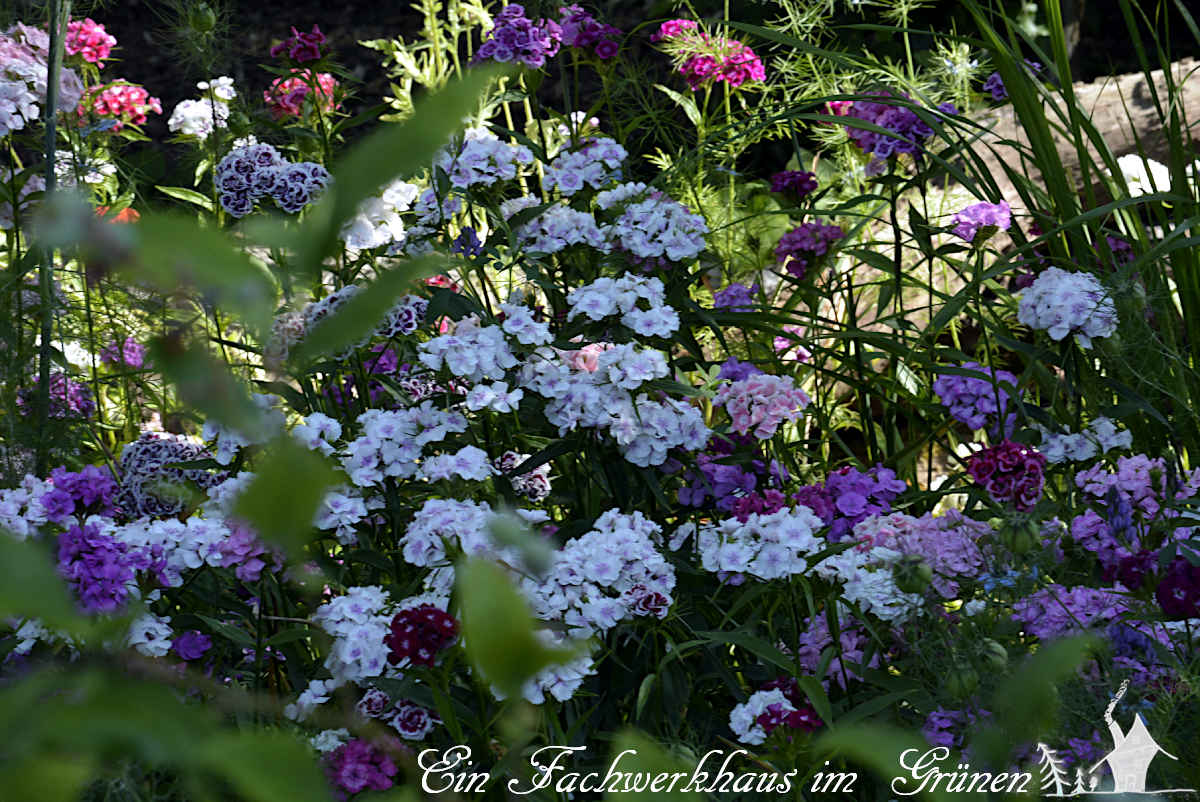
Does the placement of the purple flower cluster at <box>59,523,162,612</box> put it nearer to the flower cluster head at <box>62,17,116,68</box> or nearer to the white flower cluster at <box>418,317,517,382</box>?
the white flower cluster at <box>418,317,517,382</box>

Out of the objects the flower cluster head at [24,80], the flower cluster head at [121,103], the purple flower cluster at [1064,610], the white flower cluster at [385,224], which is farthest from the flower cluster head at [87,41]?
the purple flower cluster at [1064,610]

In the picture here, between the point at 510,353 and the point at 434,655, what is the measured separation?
0.58m

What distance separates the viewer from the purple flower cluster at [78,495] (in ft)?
5.24

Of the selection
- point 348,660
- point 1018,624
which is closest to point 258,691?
point 348,660

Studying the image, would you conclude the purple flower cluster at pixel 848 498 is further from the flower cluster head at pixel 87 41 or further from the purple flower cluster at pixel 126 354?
the flower cluster head at pixel 87 41

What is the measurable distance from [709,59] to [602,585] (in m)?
1.71

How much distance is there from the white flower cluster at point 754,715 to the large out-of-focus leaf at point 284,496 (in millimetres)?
1100

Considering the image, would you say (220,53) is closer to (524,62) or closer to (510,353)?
(524,62)

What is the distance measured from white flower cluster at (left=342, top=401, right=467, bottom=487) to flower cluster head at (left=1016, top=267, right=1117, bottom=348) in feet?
2.81

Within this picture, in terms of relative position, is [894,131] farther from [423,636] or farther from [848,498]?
[423,636]

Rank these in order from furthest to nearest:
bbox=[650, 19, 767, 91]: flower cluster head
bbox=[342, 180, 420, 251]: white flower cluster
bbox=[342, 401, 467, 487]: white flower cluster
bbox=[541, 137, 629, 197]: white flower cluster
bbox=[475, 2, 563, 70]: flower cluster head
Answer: bbox=[650, 19, 767, 91]: flower cluster head < bbox=[475, 2, 563, 70]: flower cluster head < bbox=[541, 137, 629, 197]: white flower cluster < bbox=[342, 180, 420, 251]: white flower cluster < bbox=[342, 401, 467, 487]: white flower cluster

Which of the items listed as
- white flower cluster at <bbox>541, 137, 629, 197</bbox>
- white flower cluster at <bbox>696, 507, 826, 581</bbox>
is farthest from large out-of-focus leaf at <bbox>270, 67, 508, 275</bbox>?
white flower cluster at <bbox>541, 137, 629, 197</bbox>

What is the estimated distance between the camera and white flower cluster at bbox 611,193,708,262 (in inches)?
71.4

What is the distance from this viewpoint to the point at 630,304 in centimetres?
166
